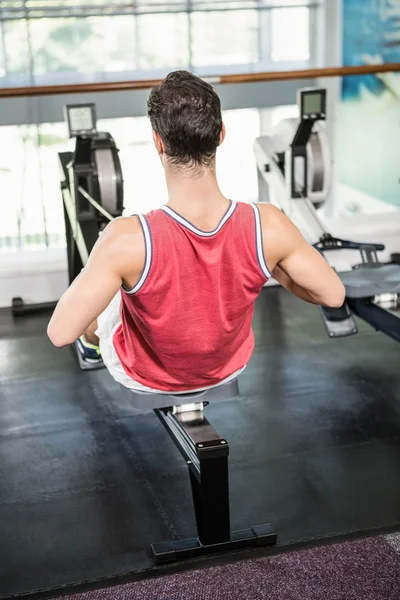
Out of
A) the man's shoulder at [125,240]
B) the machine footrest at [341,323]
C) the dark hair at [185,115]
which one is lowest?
the machine footrest at [341,323]

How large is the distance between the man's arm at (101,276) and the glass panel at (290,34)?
5.32m

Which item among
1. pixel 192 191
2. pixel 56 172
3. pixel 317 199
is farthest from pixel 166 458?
pixel 56 172

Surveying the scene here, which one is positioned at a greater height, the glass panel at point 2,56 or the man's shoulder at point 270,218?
the glass panel at point 2,56

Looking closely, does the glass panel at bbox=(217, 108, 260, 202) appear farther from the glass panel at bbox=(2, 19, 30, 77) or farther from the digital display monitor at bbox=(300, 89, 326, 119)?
the digital display monitor at bbox=(300, 89, 326, 119)

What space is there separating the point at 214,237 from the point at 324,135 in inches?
89.3

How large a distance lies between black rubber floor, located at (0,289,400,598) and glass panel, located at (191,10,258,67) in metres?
4.01

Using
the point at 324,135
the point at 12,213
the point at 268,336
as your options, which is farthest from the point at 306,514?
the point at 12,213

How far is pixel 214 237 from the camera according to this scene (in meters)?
1.87

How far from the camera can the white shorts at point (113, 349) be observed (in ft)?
7.27

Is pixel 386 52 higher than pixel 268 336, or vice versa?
pixel 386 52

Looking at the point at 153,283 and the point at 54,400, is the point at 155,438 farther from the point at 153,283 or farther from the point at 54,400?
the point at 153,283

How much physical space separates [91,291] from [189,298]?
0.79ft

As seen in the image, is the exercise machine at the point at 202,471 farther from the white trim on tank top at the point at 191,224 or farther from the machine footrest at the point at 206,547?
the white trim on tank top at the point at 191,224

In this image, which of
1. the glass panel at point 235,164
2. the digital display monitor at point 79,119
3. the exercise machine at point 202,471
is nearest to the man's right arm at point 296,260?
the exercise machine at point 202,471
